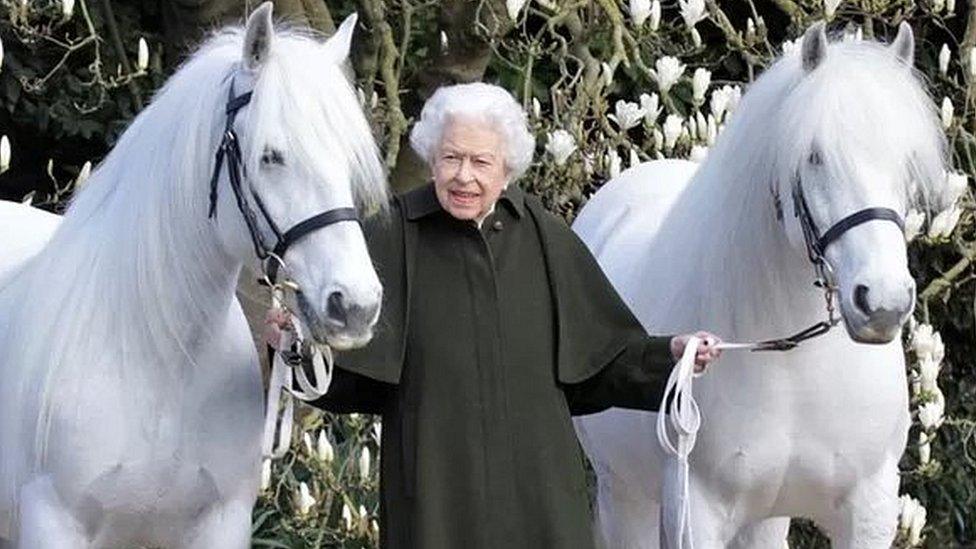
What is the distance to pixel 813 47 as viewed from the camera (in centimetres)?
452

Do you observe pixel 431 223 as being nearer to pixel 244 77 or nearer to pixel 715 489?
pixel 244 77

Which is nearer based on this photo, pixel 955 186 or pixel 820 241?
pixel 820 241

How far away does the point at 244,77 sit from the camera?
4152 millimetres

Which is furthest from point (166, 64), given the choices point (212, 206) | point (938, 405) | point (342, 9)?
point (212, 206)

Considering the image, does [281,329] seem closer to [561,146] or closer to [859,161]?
[859,161]

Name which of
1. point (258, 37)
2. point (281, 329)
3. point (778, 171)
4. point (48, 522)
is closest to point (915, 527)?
point (778, 171)

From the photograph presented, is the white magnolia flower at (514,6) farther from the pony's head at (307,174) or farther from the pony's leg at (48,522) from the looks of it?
the pony's leg at (48,522)

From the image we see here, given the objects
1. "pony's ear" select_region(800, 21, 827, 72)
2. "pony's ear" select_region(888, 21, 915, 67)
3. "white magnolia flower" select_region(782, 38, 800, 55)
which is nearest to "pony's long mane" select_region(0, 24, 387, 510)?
"pony's ear" select_region(800, 21, 827, 72)

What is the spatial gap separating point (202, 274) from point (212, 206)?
0.16 meters

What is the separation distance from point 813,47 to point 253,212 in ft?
3.92

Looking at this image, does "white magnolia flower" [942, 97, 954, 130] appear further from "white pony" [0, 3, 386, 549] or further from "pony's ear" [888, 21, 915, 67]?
"white pony" [0, 3, 386, 549]

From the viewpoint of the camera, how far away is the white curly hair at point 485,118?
4.20m

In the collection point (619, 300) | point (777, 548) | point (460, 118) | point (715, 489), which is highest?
point (460, 118)

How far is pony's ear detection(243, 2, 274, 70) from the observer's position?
160 inches
